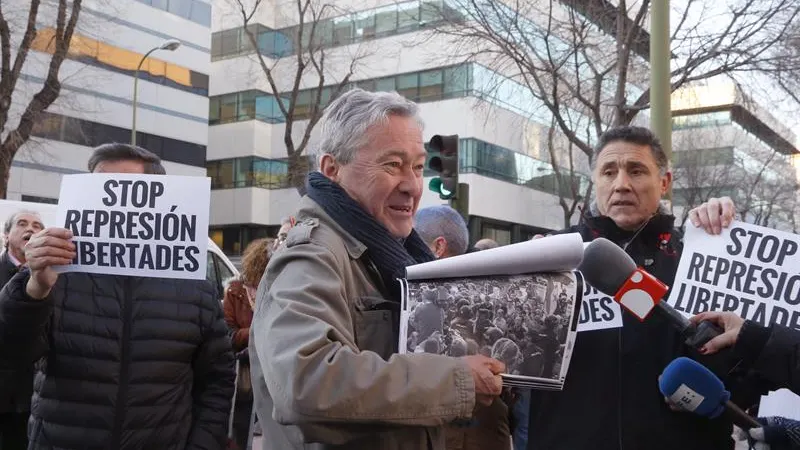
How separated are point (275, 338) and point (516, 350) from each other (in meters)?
0.53

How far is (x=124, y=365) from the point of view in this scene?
3.06 metres

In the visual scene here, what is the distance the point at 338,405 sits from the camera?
153cm

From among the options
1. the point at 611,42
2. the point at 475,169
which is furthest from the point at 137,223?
the point at 475,169

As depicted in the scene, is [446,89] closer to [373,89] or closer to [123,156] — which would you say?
[373,89]

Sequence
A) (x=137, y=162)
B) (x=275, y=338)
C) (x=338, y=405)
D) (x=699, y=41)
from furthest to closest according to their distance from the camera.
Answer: (x=699, y=41) < (x=137, y=162) < (x=275, y=338) < (x=338, y=405)

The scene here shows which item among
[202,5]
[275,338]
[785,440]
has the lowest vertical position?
[785,440]

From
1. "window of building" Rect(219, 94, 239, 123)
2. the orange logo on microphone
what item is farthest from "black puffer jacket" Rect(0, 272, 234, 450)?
"window of building" Rect(219, 94, 239, 123)

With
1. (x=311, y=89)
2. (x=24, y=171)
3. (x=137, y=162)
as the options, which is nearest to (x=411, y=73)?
(x=311, y=89)

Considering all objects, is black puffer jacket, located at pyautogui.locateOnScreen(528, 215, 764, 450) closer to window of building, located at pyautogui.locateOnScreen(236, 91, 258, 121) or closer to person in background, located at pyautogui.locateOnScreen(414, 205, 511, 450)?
person in background, located at pyautogui.locateOnScreen(414, 205, 511, 450)

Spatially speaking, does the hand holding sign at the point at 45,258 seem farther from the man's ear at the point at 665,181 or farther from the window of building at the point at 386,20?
the window of building at the point at 386,20

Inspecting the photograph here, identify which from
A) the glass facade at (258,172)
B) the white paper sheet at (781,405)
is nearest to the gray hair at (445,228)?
the white paper sheet at (781,405)

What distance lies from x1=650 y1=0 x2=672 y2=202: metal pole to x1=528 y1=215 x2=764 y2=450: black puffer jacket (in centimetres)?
439

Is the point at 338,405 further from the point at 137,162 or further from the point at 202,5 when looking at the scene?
the point at 202,5

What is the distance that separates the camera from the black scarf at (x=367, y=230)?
195 cm
